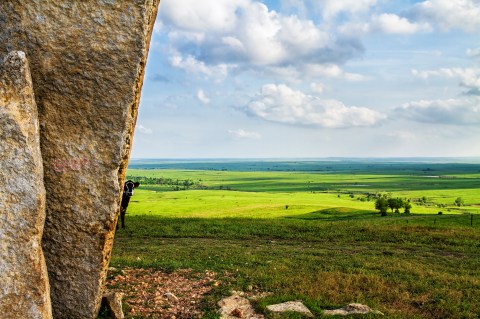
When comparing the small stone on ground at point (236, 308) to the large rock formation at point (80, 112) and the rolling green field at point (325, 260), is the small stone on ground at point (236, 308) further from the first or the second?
the large rock formation at point (80, 112)

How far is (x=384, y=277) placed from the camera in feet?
59.2

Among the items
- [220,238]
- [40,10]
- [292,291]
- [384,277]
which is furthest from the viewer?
[220,238]

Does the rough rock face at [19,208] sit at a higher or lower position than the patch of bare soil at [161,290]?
higher

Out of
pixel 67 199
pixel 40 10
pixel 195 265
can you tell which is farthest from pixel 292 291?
pixel 40 10

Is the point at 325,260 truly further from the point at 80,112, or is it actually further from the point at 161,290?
the point at 80,112

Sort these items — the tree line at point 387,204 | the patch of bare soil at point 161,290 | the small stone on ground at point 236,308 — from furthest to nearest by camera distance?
the tree line at point 387,204 → the patch of bare soil at point 161,290 → the small stone on ground at point 236,308

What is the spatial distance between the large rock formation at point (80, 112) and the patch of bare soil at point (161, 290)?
8.41 ft

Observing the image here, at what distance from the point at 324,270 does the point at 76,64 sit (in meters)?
13.8

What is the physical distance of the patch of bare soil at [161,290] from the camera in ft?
43.0

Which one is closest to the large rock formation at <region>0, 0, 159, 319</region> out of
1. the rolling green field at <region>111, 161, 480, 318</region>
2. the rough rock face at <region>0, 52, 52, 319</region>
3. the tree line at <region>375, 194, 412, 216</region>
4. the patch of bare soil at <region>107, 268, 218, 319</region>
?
the rough rock face at <region>0, 52, 52, 319</region>

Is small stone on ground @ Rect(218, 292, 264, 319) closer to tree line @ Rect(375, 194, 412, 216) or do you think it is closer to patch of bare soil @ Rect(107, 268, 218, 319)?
patch of bare soil @ Rect(107, 268, 218, 319)

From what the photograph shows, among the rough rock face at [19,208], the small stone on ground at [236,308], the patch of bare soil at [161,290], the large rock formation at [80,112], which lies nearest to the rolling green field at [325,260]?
the small stone on ground at [236,308]

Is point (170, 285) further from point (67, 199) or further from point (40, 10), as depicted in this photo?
point (40, 10)

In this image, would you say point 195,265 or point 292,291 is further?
point 195,265
